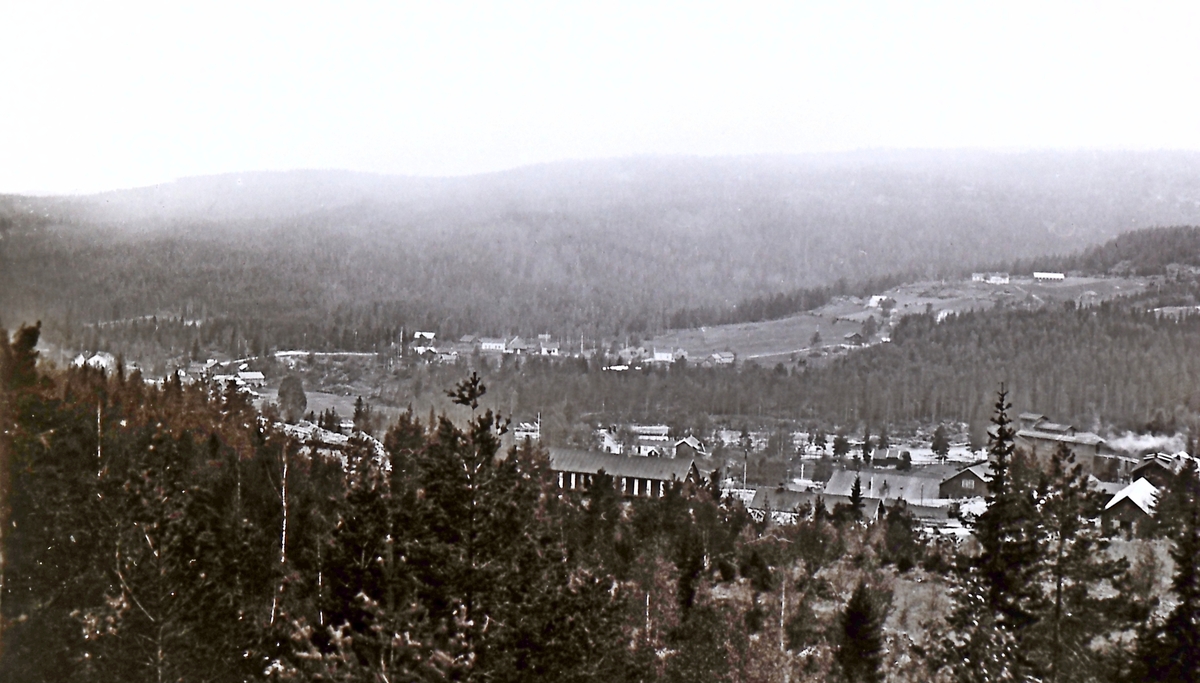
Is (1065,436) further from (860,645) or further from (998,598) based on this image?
(998,598)

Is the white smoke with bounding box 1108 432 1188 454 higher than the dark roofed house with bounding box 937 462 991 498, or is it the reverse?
the dark roofed house with bounding box 937 462 991 498

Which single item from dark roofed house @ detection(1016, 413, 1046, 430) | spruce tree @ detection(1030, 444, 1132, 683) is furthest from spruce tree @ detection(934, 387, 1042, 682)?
dark roofed house @ detection(1016, 413, 1046, 430)

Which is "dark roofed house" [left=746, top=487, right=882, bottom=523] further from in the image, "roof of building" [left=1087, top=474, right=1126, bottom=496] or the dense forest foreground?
the dense forest foreground

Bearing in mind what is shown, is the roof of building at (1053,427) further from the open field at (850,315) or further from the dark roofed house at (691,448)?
the open field at (850,315)

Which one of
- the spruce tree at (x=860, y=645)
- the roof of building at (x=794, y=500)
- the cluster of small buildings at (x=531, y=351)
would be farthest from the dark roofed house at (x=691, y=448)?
the spruce tree at (x=860, y=645)

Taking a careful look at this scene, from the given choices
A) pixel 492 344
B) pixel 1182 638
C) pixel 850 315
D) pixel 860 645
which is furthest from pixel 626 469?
pixel 850 315

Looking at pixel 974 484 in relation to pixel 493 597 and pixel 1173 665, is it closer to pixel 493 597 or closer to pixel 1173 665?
pixel 1173 665
